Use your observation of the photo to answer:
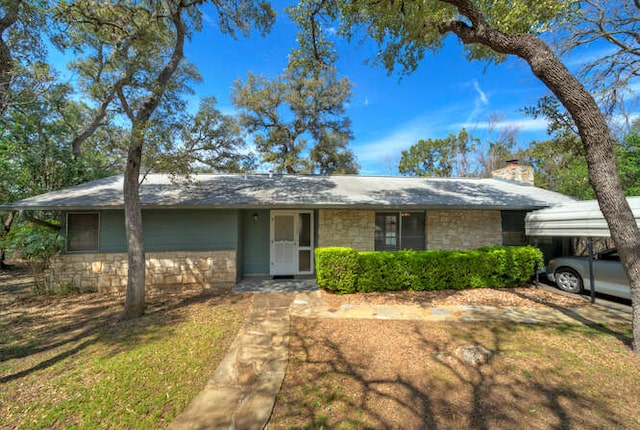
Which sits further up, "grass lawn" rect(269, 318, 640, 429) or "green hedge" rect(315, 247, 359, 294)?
"green hedge" rect(315, 247, 359, 294)

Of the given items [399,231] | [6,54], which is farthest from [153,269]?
[399,231]

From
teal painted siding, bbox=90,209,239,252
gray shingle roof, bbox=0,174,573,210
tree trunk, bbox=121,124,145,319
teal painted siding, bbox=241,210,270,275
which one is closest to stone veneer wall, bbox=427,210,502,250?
Result: gray shingle roof, bbox=0,174,573,210

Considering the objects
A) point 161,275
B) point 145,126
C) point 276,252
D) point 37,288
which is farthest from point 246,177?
point 37,288

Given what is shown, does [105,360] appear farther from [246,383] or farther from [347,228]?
[347,228]

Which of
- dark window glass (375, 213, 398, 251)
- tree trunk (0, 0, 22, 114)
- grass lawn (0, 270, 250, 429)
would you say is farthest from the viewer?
dark window glass (375, 213, 398, 251)

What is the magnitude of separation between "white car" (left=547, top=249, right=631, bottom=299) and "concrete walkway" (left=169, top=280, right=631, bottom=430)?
2.05 ft

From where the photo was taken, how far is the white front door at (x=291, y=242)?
8375mm

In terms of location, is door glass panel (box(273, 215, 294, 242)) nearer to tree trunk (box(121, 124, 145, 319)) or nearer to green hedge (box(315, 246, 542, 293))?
green hedge (box(315, 246, 542, 293))

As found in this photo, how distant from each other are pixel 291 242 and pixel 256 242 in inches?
48.1

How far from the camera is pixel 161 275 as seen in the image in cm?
711

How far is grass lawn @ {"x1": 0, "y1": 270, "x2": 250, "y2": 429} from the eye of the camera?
2.63m

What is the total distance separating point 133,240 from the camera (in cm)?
515

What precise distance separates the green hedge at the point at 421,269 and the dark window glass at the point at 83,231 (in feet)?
22.3

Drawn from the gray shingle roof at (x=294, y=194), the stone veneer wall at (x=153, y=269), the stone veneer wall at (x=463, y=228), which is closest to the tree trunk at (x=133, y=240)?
the gray shingle roof at (x=294, y=194)
